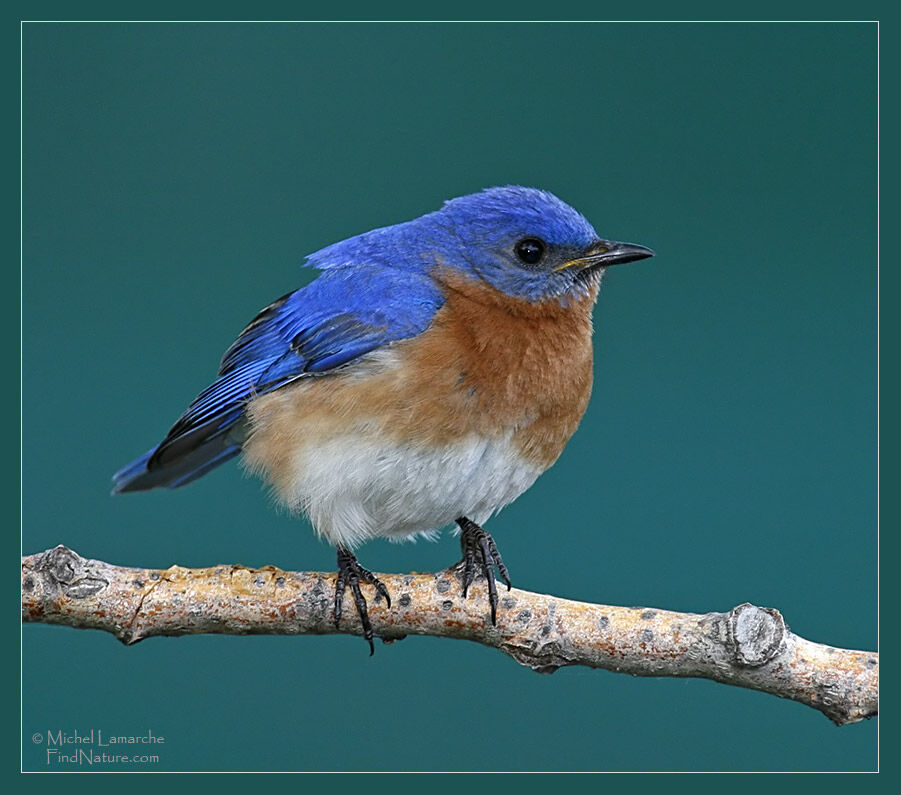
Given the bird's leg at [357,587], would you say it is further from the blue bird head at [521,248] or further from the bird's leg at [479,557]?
the blue bird head at [521,248]

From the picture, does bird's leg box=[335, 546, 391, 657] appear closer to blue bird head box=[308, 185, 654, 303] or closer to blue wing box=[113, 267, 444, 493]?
blue wing box=[113, 267, 444, 493]

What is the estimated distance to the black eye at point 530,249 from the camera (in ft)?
11.7

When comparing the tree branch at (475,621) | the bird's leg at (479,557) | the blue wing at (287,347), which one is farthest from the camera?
the blue wing at (287,347)

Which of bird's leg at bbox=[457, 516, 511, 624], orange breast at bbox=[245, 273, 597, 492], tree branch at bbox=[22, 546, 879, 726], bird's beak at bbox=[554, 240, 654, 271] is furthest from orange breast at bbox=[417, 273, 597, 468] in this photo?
tree branch at bbox=[22, 546, 879, 726]

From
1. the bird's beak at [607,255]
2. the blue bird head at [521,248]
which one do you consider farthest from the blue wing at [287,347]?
the bird's beak at [607,255]

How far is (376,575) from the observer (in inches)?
127

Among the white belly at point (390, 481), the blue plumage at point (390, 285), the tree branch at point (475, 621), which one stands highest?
the blue plumage at point (390, 285)

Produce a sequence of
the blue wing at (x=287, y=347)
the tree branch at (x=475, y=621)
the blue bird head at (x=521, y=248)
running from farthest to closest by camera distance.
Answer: the blue bird head at (x=521, y=248)
the blue wing at (x=287, y=347)
the tree branch at (x=475, y=621)

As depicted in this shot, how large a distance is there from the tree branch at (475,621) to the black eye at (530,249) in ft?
3.36

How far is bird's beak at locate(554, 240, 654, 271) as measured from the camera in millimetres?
3479

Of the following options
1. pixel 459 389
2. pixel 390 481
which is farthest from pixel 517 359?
pixel 390 481

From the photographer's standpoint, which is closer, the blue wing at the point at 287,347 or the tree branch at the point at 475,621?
the tree branch at the point at 475,621

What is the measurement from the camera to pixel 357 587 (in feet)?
10.5

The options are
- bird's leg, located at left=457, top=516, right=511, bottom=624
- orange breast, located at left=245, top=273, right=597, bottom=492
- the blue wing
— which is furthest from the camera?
the blue wing
